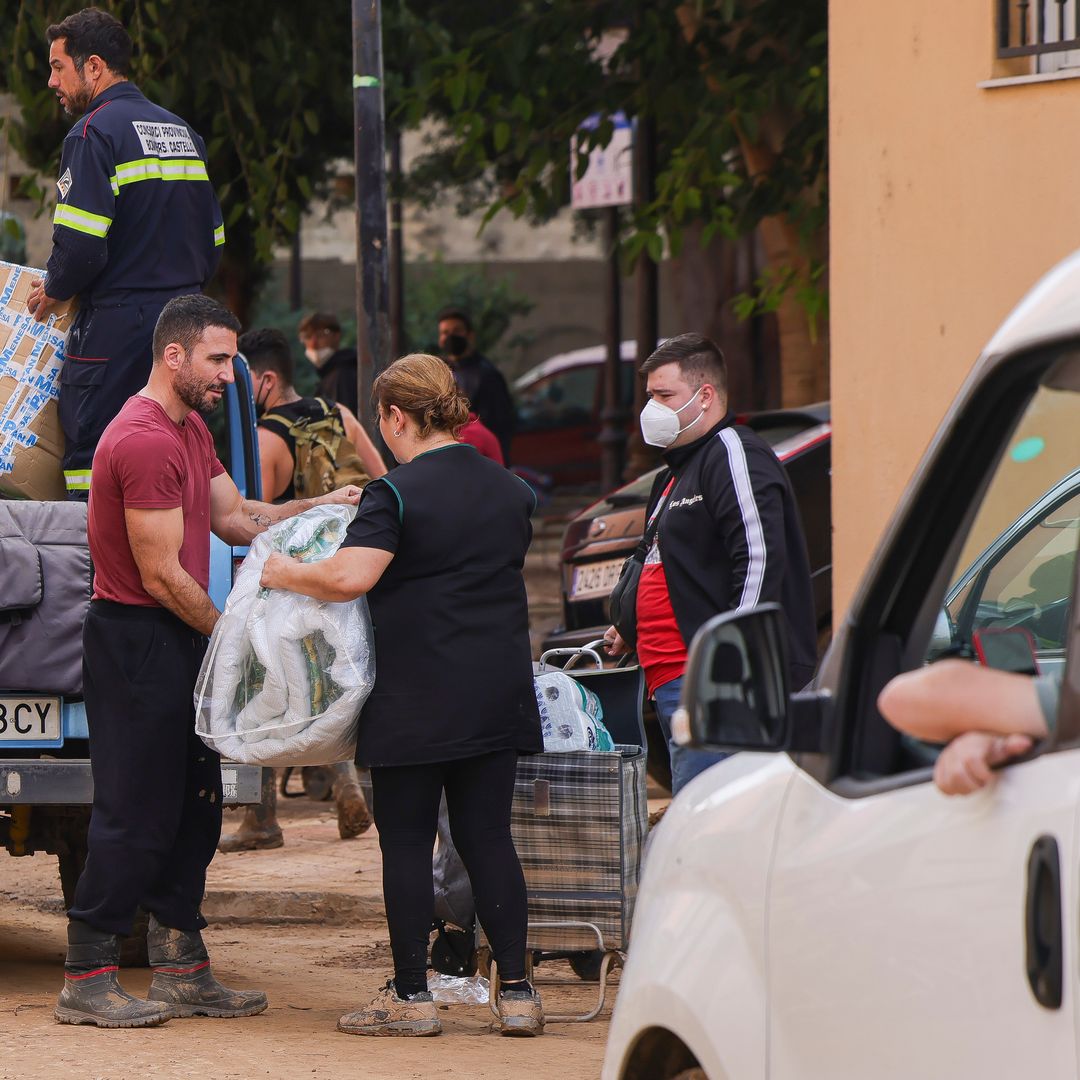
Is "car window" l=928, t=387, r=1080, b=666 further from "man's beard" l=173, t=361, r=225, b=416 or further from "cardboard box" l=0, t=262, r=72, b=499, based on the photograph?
"cardboard box" l=0, t=262, r=72, b=499

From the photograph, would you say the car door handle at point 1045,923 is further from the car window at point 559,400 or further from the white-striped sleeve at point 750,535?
the car window at point 559,400

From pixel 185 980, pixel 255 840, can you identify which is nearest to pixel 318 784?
pixel 255 840

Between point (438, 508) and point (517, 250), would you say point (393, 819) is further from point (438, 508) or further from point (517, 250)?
point (517, 250)

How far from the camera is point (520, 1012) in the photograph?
575cm

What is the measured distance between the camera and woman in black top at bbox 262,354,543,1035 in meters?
5.58

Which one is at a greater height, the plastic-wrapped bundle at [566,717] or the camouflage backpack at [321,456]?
the camouflage backpack at [321,456]

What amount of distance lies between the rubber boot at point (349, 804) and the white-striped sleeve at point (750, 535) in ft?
12.2

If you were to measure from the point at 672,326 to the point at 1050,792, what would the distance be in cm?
3890

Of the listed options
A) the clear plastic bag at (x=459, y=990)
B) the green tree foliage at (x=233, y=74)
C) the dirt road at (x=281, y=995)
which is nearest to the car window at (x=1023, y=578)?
the dirt road at (x=281, y=995)

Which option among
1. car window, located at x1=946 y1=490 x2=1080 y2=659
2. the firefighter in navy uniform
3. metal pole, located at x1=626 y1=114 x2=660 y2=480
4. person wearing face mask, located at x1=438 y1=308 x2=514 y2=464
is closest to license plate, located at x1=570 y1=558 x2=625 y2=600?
the firefighter in navy uniform

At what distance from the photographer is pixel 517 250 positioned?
44.8 metres

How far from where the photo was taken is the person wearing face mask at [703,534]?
18.9ft

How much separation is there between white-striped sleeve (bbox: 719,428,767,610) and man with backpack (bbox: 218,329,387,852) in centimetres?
291

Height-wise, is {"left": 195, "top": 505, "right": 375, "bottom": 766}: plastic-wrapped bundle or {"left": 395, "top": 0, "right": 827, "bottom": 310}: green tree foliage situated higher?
{"left": 395, "top": 0, "right": 827, "bottom": 310}: green tree foliage
